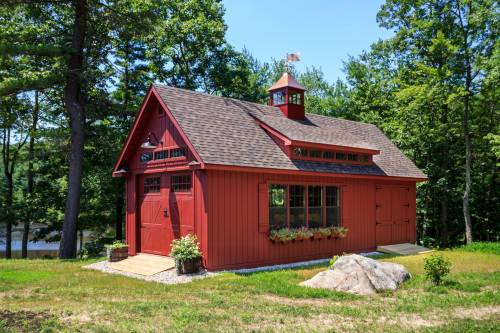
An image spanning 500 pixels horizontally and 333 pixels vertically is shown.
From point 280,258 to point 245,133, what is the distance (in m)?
4.21

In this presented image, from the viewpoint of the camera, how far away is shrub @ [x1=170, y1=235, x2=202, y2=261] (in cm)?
1191

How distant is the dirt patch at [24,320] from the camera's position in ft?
22.1

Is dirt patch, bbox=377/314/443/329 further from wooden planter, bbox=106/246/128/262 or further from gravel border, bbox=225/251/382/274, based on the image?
wooden planter, bbox=106/246/128/262

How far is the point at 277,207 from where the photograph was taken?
560 inches

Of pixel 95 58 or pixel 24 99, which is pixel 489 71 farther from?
pixel 24 99

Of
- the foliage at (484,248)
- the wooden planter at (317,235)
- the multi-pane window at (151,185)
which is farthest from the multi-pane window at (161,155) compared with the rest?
the foliage at (484,248)

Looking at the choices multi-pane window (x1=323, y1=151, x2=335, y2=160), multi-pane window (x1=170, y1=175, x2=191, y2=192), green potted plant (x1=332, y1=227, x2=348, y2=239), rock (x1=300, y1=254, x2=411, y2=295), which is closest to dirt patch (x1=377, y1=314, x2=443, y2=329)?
rock (x1=300, y1=254, x2=411, y2=295)

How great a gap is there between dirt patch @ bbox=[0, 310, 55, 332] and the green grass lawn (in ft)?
0.05

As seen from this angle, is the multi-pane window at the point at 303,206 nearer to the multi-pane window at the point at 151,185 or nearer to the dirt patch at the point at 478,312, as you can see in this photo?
the multi-pane window at the point at 151,185

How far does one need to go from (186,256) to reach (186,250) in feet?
0.55

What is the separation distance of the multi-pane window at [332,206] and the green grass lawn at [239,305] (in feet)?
13.2

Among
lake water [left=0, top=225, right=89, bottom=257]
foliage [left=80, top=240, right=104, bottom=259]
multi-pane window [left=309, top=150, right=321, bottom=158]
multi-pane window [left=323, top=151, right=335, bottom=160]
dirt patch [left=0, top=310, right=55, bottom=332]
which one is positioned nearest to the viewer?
dirt patch [left=0, top=310, right=55, bottom=332]

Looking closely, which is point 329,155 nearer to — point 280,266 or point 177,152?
point 280,266

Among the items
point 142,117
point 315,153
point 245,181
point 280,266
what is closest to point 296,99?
point 315,153
